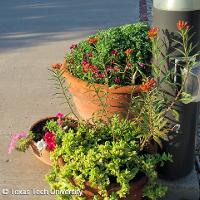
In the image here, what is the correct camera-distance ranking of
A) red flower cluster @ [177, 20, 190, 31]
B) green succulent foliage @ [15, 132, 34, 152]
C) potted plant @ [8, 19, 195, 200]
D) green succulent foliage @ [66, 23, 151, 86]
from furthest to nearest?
green succulent foliage @ [15, 132, 34, 152] < green succulent foliage @ [66, 23, 151, 86] < potted plant @ [8, 19, 195, 200] < red flower cluster @ [177, 20, 190, 31]

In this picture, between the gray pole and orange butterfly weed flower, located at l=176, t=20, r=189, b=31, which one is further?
the gray pole

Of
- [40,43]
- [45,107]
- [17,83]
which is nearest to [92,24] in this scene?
[40,43]

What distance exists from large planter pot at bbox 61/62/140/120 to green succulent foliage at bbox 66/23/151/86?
6 cm

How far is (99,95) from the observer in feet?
10.8

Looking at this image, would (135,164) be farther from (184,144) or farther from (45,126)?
(45,126)

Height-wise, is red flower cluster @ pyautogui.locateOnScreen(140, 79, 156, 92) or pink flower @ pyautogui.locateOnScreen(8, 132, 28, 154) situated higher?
red flower cluster @ pyautogui.locateOnScreen(140, 79, 156, 92)

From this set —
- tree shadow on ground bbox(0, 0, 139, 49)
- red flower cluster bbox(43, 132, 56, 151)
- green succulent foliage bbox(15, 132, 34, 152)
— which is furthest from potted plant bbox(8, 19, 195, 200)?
tree shadow on ground bbox(0, 0, 139, 49)

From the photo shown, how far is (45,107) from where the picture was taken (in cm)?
442

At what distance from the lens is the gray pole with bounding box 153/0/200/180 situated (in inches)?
106

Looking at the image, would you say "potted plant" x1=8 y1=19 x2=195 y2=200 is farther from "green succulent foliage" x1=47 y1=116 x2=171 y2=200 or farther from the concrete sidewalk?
the concrete sidewalk

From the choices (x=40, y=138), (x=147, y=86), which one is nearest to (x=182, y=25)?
(x=147, y=86)

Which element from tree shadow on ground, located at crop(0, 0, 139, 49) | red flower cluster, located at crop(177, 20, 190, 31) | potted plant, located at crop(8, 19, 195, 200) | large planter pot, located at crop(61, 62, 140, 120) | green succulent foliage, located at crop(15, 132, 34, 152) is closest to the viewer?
red flower cluster, located at crop(177, 20, 190, 31)

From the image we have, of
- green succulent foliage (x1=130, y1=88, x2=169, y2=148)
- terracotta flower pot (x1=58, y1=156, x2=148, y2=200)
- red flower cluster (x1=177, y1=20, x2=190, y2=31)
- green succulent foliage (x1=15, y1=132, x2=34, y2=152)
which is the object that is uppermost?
red flower cluster (x1=177, y1=20, x2=190, y2=31)

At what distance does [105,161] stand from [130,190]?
0.25 metres
